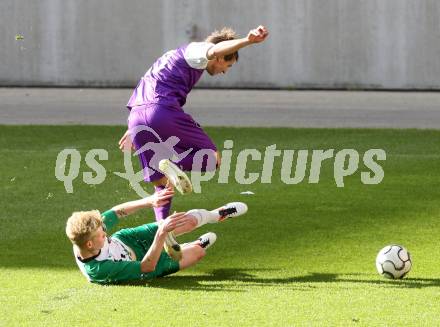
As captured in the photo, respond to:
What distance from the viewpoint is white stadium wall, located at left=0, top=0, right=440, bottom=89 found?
2503cm

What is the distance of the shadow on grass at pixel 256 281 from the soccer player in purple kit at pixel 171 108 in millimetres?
693

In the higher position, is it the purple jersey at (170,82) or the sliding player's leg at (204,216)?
the purple jersey at (170,82)

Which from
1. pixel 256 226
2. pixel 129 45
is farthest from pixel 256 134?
pixel 129 45

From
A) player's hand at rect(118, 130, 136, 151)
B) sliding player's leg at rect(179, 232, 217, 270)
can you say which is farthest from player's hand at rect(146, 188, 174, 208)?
player's hand at rect(118, 130, 136, 151)

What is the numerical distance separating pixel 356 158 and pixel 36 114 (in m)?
7.53

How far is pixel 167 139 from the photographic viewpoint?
9008 mm

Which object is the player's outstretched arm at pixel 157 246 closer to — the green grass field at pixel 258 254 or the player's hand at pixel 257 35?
the green grass field at pixel 258 254

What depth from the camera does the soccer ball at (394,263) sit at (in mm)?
8453

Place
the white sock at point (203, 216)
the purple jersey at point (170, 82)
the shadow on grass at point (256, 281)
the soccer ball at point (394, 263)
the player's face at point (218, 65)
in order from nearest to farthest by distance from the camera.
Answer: the shadow on grass at point (256, 281), the soccer ball at point (394, 263), the white sock at point (203, 216), the player's face at point (218, 65), the purple jersey at point (170, 82)

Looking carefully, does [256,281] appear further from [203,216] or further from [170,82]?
[170,82]

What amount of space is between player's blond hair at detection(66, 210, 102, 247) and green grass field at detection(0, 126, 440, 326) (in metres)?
0.36

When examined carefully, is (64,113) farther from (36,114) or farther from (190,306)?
(190,306)

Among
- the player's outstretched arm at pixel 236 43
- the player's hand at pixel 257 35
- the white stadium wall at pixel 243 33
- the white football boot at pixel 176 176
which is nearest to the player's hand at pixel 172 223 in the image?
the white football boot at pixel 176 176

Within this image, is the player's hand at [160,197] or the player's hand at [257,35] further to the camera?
the player's hand at [160,197]
